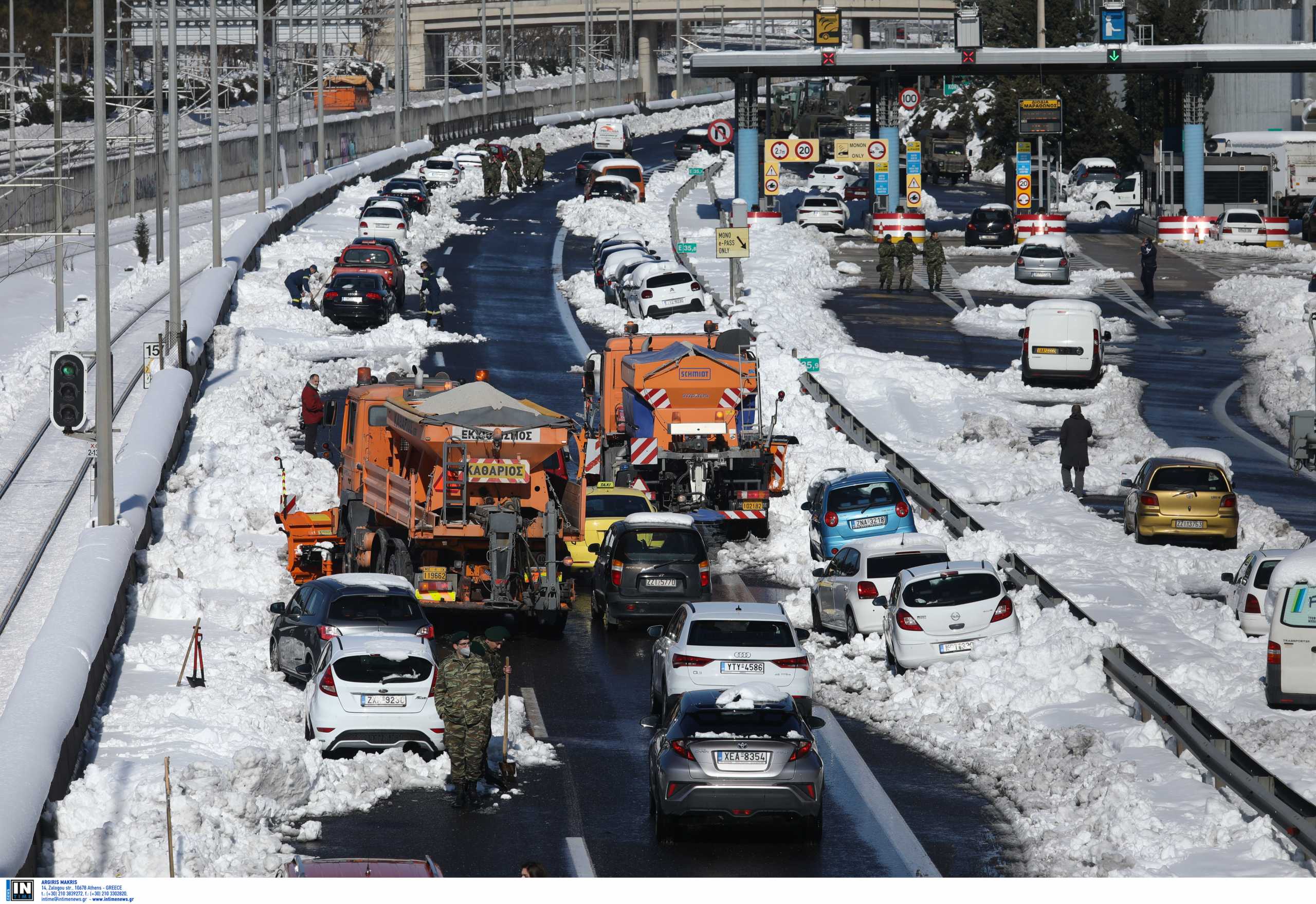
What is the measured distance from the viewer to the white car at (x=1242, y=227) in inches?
2933

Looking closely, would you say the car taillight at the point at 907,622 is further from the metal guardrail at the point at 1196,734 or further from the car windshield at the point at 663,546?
the car windshield at the point at 663,546

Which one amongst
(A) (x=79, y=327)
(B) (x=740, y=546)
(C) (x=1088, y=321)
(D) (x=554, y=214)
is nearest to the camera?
(B) (x=740, y=546)

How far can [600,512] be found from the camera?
30.4 meters

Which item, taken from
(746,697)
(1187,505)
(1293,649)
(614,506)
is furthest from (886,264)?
(746,697)

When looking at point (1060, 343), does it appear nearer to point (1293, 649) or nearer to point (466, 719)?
point (1293, 649)

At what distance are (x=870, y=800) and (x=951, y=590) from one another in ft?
17.1

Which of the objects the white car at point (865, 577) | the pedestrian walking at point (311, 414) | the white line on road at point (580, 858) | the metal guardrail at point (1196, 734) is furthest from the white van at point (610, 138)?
the white line on road at point (580, 858)

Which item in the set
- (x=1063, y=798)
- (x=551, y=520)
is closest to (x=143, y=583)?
(x=551, y=520)

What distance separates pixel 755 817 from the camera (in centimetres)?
1722

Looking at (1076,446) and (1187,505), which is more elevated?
(1076,446)

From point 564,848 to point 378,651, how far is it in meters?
3.56

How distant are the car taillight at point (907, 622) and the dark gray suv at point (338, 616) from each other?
18.2ft

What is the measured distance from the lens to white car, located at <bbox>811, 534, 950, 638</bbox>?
83.3 feet
